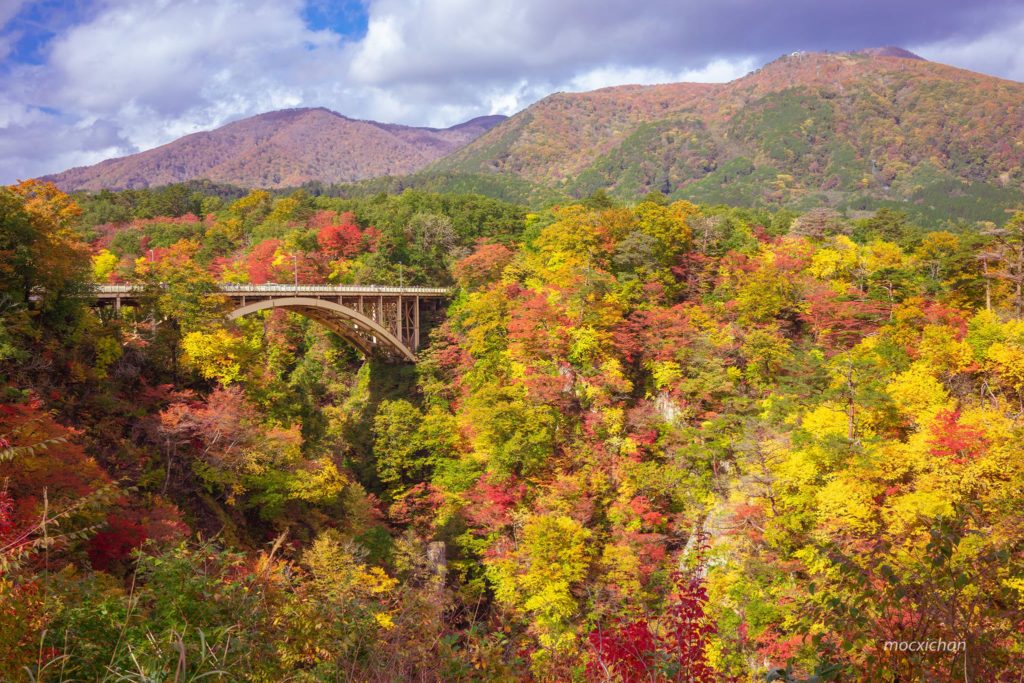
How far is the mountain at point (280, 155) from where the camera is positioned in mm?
108688

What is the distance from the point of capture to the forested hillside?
551cm

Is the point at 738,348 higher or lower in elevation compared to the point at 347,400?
higher

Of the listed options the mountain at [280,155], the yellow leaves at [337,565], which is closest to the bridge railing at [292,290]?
the yellow leaves at [337,565]

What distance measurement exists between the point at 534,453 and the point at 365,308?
13.1m

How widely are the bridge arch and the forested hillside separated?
1301 mm

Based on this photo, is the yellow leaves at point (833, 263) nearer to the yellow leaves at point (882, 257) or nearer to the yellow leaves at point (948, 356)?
the yellow leaves at point (882, 257)

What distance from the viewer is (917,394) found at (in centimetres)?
1708

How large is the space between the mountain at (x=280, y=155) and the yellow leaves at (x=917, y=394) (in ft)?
355

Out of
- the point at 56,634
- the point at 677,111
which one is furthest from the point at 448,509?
the point at 677,111

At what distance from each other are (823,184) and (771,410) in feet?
301

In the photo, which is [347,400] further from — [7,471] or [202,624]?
[202,624]

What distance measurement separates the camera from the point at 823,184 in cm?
9638

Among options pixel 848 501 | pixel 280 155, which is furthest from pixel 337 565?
pixel 280 155

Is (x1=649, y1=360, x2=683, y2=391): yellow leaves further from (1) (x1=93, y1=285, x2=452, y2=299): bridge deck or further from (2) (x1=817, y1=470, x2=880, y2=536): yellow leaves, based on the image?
(1) (x1=93, y1=285, x2=452, y2=299): bridge deck
